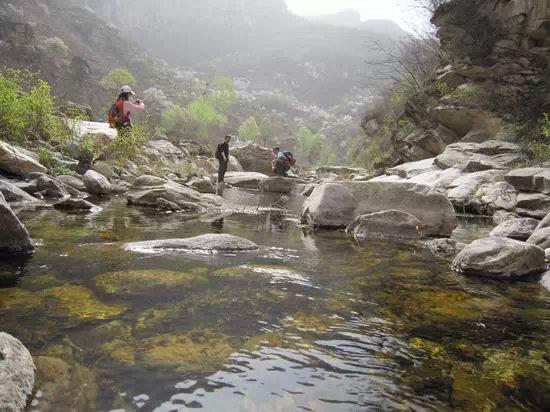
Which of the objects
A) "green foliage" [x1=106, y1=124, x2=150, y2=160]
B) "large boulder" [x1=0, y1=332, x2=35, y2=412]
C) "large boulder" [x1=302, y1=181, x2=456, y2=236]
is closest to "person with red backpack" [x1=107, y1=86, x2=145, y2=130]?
"green foliage" [x1=106, y1=124, x2=150, y2=160]

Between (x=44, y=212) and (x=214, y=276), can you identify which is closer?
(x=214, y=276)

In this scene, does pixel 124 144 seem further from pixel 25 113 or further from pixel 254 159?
pixel 254 159

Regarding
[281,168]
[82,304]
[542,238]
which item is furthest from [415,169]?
[82,304]

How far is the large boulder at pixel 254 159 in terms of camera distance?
3300 cm

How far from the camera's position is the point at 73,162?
13.7 metres

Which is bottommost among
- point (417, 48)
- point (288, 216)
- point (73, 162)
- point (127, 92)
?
point (288, 216)

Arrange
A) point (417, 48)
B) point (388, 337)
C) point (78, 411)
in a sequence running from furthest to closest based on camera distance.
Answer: point (417, 48) < point (388, 337) < point (78, 411)

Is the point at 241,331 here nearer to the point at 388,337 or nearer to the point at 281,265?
the point at 388,337

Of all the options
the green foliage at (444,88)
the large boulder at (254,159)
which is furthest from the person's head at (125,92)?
the large boulder at (254,159)

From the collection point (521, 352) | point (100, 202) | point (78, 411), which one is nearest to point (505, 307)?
point (521, 352)

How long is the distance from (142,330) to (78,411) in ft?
3.41

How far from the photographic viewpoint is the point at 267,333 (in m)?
3.41

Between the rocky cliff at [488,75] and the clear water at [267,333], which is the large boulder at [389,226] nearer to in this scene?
the clear water at [267,333]

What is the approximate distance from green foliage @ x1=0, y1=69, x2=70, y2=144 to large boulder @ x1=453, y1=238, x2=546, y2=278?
12.3 meters
